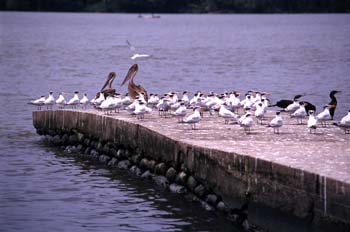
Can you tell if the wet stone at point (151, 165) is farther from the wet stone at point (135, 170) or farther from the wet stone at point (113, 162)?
the wet stone at point (113, 162)

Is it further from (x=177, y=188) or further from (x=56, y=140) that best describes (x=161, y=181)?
(x=56, y=140)

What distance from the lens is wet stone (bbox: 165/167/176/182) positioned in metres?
19.3

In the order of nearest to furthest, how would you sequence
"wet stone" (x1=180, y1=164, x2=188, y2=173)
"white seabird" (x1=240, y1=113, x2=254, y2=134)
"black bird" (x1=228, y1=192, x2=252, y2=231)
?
"black bird" (x1=228, y1=192, x2=252, y2=231) → "wet stone" (x1=180, y1=164, x2=188, y2=173) → "white seabird" (x1=240, y1=113, x2=254, y2=134)

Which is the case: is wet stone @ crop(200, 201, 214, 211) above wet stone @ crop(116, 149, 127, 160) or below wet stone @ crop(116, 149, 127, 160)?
below

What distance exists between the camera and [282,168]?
15414 millimetres

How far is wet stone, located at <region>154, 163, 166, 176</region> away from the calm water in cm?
42

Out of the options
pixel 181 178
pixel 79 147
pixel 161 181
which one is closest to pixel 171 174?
pixel 181 178

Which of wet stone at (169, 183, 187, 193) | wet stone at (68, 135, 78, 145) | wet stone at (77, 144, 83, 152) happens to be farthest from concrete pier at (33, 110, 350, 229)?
wet stone at (68, 135, 78, 145)

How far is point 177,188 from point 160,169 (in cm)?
87

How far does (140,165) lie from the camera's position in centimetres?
2114

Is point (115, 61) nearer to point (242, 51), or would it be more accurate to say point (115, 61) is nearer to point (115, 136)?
point (242, 51)

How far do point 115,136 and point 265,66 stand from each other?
38516mm

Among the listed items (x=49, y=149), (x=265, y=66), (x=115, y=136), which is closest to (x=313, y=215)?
(x=115, y=136)

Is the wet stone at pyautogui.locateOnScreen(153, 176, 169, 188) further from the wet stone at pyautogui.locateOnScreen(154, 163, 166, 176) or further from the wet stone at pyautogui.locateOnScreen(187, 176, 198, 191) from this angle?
the wet stone at pyautogui.locateOnScreen(187, 176, 198, 191)
